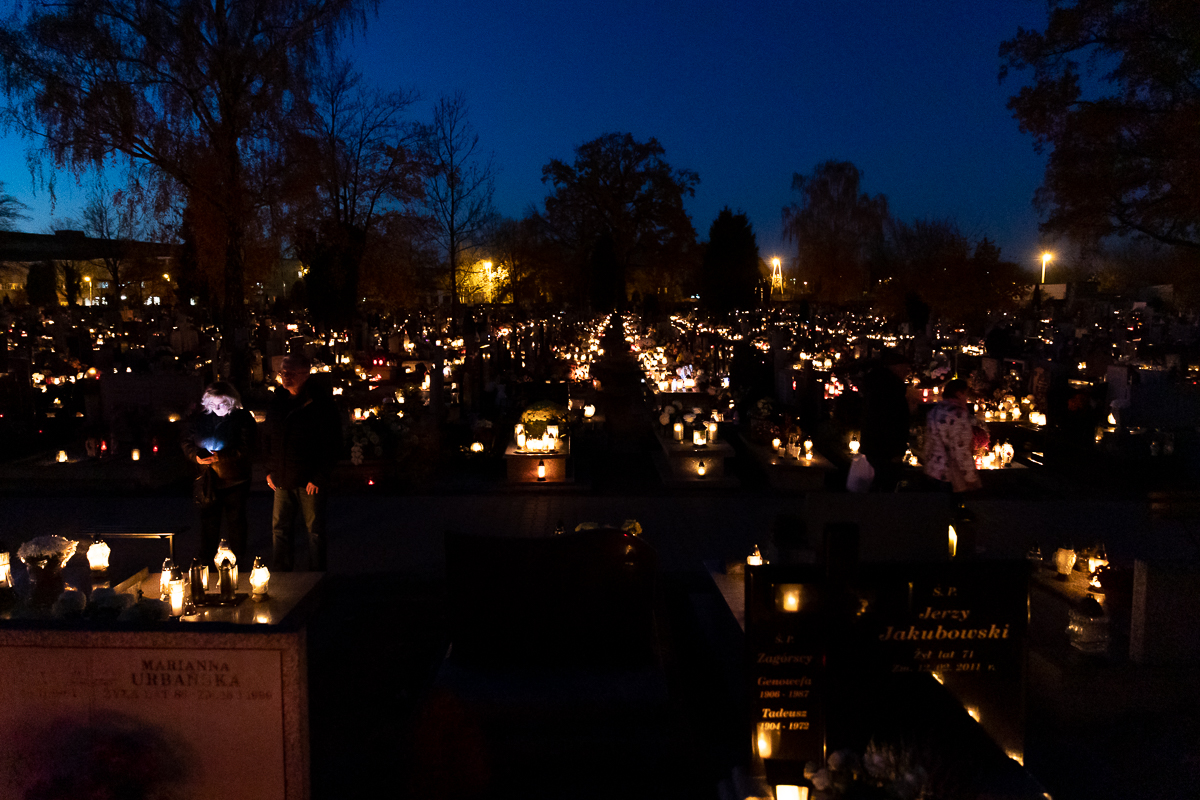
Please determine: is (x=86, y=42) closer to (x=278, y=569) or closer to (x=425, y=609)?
(x=278, y=569)

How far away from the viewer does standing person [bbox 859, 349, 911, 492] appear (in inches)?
326

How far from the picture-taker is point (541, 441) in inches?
433

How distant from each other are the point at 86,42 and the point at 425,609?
1159 centimetres

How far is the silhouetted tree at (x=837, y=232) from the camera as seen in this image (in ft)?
180

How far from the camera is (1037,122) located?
775 inches

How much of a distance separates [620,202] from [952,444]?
4558 cm

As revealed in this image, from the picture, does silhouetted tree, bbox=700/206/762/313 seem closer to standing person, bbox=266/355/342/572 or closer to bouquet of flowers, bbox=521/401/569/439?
bouquet of flowers, bbox=521/401/569/439

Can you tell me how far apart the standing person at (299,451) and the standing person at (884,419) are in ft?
16.1

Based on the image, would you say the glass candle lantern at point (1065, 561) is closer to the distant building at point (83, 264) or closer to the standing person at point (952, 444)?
the standing person at point (952, 444)

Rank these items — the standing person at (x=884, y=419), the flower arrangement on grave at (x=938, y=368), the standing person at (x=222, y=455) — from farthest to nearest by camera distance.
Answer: the flower arrangement on grave at (x=938, y=368)
the standing person at (x=884, y=419)
the standing person at (x=222, y=455)

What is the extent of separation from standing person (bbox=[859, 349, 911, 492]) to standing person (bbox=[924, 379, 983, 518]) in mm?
740

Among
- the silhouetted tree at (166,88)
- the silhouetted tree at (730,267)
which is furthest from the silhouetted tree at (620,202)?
the silhouetted tree at (166,88)

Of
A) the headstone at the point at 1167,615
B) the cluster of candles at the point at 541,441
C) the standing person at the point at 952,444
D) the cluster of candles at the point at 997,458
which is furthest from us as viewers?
the cluster of candles at the point at 541,441

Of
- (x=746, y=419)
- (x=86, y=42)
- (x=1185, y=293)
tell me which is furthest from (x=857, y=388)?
(x=1185, y=293)
